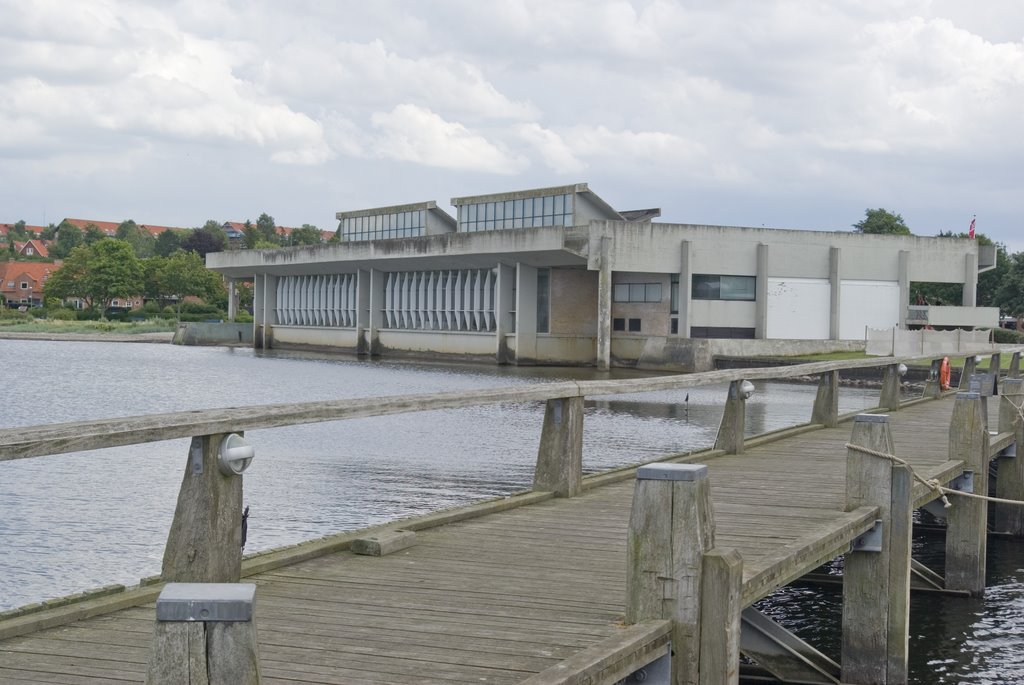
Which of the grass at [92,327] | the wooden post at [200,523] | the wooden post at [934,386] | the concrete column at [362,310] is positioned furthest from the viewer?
the grass at [92,327]

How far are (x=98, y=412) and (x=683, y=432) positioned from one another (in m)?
17.9

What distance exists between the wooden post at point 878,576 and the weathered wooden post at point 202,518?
4.99 meters

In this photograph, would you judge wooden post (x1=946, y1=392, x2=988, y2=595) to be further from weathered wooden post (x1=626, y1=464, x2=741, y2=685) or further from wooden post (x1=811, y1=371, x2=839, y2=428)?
weathered wooden post (x1=626, y1=464, x2=741, y2=685)

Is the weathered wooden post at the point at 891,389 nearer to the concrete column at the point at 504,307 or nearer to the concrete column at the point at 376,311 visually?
the concrete column at the point at 504,307

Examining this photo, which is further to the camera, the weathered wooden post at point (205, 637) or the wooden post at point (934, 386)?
the wooden post at point (934, 386)

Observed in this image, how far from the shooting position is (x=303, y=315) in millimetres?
97688

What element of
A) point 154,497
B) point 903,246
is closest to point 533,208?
point 903,246

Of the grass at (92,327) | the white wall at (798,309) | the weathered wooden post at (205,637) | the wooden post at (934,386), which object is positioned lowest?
the grass at (92,327)

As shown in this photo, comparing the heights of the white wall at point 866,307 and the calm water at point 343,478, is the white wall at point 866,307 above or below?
above

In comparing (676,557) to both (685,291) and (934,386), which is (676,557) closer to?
(934,386)

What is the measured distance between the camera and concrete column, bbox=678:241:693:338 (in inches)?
2552

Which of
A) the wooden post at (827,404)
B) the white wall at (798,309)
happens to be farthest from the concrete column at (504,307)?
the wooden post at (827,404)

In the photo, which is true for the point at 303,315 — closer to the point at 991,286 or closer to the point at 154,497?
the point at 991,286

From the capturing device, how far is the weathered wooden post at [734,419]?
13352 millimetres
